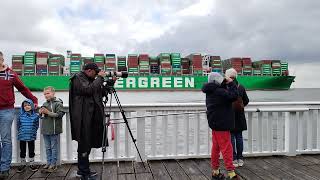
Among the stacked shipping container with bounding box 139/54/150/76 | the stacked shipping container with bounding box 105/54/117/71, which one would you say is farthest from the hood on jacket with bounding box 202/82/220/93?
the stacked shipping container with bounding box 105/54/117/71

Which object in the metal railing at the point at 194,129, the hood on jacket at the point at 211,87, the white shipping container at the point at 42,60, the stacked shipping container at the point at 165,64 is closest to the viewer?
the hood on jacket at the point at 211,87

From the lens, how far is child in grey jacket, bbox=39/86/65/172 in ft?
14.7

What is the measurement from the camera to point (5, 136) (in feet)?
13.5

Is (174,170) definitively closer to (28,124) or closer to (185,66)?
(28,124)

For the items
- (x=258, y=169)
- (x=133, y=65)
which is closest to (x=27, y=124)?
(x=258, y=169)

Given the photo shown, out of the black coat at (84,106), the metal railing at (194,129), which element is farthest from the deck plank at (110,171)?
the black coat at (84,106)

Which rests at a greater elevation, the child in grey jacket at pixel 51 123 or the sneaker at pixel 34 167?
the child in grey jacket at pixel 51 123

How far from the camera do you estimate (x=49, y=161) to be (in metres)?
4.62

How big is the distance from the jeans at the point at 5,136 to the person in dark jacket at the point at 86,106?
0.90 metres

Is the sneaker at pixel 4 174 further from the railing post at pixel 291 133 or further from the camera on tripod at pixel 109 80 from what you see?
the railing post at pixel 291 133

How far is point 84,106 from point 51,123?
108 cm

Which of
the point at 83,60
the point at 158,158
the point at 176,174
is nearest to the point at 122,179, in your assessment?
Answer: the point at 176,174

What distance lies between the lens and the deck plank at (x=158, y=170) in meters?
4.30

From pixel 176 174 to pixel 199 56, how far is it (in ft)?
178
